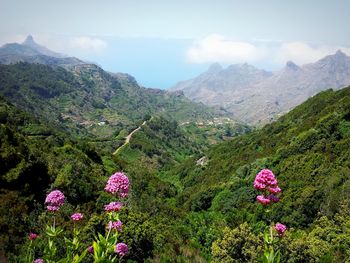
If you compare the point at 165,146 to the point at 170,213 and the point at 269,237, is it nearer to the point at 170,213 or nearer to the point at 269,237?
the point at 170,213

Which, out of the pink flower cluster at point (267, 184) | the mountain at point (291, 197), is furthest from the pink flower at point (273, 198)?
the mountain at point (291, 197)

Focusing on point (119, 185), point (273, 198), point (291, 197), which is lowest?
point (291, 197)

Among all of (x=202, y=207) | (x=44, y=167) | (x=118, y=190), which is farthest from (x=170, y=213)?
(x=118, y=190)

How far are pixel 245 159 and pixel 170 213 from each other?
43.4 metres

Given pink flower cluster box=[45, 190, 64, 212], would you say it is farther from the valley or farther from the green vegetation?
the green vegetation

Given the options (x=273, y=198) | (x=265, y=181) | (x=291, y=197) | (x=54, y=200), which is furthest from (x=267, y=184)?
(x=291, y=197)

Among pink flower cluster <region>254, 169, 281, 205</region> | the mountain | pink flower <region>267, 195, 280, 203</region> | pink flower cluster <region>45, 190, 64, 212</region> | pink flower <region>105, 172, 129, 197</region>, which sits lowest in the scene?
the mountain

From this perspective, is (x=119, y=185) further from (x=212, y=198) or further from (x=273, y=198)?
(x=212, y=198)

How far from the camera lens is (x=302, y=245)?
3269 cm

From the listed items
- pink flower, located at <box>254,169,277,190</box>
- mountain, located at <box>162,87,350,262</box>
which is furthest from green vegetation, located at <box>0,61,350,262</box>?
pink flower, located at <box>254,169,277,190</box>

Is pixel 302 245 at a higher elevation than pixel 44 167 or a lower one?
higher

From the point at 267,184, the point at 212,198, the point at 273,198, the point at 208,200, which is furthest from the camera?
the point at 208,200

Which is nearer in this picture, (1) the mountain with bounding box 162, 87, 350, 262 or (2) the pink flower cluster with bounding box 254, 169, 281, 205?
(2) the pink flower cluster with bounding box 254, 169, 281, 205

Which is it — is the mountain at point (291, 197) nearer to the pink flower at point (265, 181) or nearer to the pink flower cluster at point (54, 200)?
the pink flower at point (265, 181)
